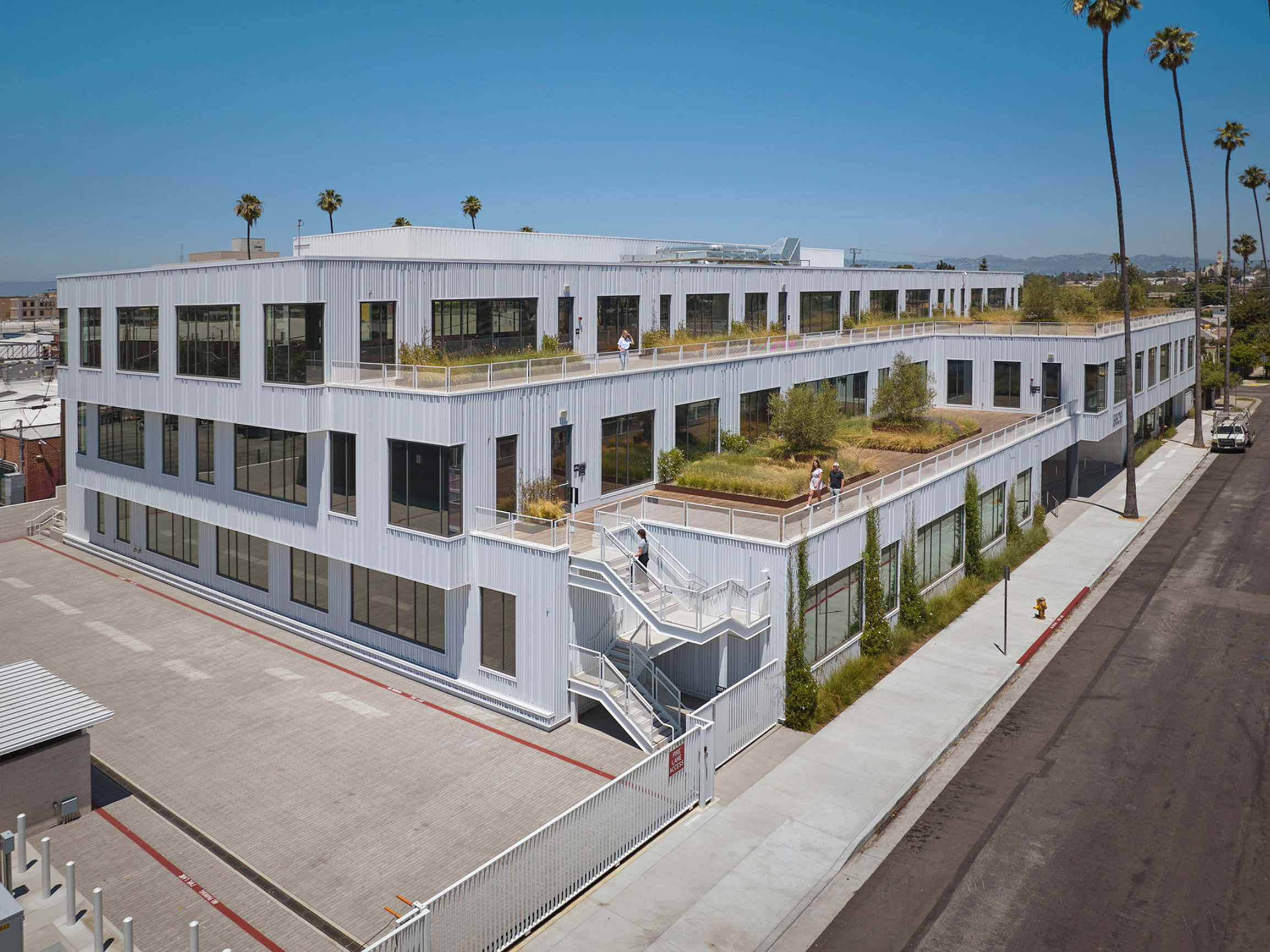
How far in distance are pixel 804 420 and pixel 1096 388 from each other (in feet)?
62.7

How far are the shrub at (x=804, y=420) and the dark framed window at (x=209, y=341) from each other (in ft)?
50.9

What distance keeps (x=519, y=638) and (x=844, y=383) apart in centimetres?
2143

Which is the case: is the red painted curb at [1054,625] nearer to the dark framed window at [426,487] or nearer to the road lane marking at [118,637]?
the dark framed window at [426,487]

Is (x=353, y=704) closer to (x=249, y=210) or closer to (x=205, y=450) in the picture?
(x=205, y=450)

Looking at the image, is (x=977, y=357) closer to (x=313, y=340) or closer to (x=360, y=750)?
(x=313, y=340)

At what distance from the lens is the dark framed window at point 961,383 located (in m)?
45.3

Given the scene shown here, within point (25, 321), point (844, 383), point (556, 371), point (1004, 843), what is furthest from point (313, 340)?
point (25, 321)

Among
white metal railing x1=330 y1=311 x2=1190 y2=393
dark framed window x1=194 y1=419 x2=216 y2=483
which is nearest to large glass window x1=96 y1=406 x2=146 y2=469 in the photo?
dark framed window x1=194 y1=419 x2=216 y2=483

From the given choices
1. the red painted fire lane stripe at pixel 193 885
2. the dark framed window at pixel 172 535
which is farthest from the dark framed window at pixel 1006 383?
the red painted fire lane stripe at pixel 193 885

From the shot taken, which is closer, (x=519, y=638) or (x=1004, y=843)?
(x=1004, y=843)

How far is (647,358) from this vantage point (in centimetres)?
2975

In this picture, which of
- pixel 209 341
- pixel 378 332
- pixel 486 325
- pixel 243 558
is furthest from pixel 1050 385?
pixel 209 341

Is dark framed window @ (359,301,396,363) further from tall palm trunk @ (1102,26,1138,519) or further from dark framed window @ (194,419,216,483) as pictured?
tall palm trunk @ (1102,26,1138,519)

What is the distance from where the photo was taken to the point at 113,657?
83.4 ft
